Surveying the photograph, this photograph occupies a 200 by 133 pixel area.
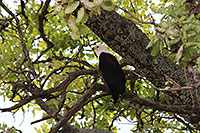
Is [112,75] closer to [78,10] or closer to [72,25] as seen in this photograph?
[72,25]

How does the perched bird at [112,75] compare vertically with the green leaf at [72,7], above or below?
below

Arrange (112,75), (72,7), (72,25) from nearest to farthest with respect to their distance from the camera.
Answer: (72,7), (72,25), (112,75)

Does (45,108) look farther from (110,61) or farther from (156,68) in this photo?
(156,68)

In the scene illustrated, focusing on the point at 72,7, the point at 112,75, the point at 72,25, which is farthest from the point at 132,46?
the point at 72,7

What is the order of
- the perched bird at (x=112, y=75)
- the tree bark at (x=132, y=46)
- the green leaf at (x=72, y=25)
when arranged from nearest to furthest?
the green leaf at (x=72, y=25) → the tree bark at (x=132, y=46) → the perched bird at (x=112, y=75)

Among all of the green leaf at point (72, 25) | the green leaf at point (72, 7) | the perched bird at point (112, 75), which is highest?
the green leaf at point (72, 7)

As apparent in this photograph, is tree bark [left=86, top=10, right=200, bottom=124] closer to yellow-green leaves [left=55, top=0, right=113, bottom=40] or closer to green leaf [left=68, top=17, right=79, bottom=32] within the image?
yellow-green leaves [left=55, top=0, right=113, bottom=40]

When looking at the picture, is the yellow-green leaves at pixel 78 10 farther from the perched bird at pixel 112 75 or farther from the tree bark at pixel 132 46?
the perched bird at pixel 112 75

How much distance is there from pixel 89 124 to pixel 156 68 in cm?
255

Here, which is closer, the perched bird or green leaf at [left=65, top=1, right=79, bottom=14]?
green leaf at [left=65, top=1, right=79, bottom=14]

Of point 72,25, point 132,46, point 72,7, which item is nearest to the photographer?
point 72,7

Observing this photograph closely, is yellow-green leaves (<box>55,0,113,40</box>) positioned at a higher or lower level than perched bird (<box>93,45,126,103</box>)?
higher

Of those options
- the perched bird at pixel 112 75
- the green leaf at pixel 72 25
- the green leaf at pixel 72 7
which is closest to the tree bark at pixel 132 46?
the perched bird at pixel 112 75

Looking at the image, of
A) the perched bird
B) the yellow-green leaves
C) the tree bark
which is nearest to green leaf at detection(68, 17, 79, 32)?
the yellow-green leaves
